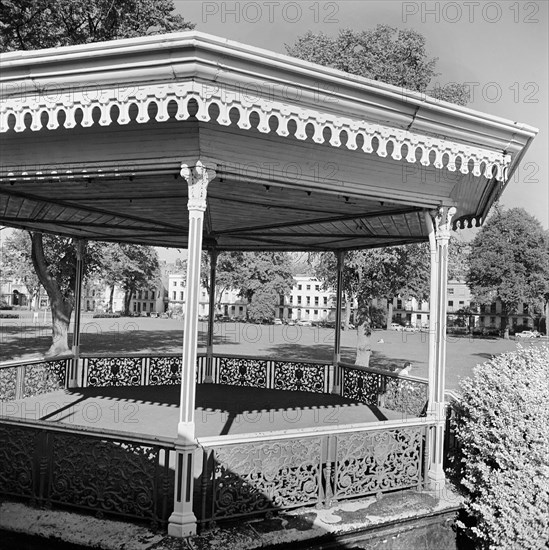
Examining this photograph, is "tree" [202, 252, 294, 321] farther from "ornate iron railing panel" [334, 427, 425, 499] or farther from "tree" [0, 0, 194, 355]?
"ornate iron railing panel" [334, 427, 425, 499]

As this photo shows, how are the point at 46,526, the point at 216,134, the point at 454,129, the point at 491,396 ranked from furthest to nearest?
the point at 491,396 → the point at 454,129 → the point at 216,134 → the point at 46,526

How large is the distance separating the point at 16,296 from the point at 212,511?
369 feet

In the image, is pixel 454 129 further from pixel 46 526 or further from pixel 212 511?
pixel 46 526

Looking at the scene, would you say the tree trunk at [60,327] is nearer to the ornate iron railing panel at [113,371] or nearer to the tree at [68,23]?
the tree at [68,23]

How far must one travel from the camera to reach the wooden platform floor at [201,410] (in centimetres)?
755

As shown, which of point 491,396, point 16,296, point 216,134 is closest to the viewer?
point 216,134

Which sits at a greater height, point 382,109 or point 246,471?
point 382,109

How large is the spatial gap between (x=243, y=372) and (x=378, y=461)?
256 inches

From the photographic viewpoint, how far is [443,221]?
598cm

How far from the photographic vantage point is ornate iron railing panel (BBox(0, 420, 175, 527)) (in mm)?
4352

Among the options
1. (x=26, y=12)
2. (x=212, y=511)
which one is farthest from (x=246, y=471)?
(x=26, y=12)

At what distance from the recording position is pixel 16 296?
103750mm

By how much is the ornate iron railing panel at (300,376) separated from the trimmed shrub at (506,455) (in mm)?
5156

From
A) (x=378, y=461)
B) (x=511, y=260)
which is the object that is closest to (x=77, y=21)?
(x=378, y=461)
